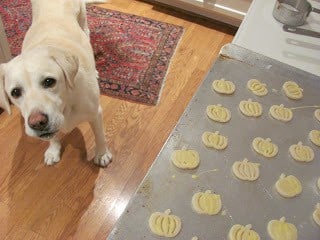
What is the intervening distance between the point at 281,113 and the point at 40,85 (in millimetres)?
729

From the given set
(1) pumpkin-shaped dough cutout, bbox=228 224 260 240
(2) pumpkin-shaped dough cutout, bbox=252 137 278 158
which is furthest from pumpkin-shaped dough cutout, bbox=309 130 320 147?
(1) pumpkin-shaped dough cutout, bbox=228 224 260 240

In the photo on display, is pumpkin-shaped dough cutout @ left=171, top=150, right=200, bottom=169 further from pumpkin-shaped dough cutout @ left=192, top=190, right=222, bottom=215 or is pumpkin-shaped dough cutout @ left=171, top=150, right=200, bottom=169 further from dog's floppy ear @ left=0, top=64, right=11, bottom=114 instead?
dog's floppy ear @ left=0, top=64, right=11, bottom=114

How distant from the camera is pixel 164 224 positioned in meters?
0.75

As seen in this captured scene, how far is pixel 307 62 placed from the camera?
120 cm

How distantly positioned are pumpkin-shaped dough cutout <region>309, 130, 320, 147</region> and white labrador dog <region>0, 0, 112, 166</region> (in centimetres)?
74

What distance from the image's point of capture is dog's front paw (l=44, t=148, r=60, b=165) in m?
1.54

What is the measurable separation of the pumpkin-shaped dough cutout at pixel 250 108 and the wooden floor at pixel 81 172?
0.70 metres

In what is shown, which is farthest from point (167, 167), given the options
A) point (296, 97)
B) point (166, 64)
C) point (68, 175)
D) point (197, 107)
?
point (166, 64)

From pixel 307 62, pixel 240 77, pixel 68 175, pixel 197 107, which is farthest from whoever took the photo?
pixel 68 175

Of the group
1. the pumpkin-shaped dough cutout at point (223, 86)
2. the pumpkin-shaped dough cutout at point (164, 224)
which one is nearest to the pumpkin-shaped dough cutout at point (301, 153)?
the pumpkin-shaped dough cutout at point (223, 86)

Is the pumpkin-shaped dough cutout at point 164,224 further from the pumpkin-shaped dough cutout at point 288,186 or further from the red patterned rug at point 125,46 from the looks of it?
the red patterned rug at point 125,46

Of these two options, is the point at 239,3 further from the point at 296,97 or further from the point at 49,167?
the point at 49,167

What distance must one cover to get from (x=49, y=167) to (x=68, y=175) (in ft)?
0.32

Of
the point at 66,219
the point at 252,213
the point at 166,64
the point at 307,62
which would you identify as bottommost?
the point at 66,219
